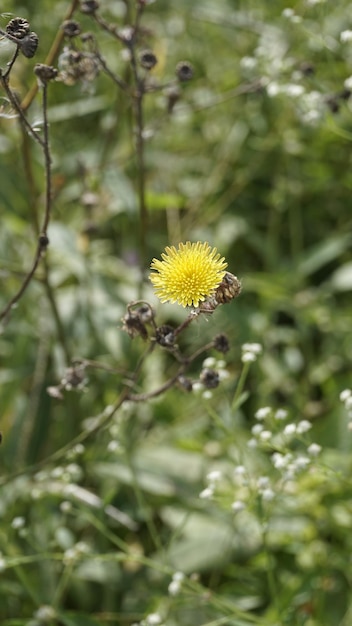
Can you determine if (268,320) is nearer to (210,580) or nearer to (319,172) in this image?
(319,172)

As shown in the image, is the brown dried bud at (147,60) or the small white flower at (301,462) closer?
the small white flower at (301,462)

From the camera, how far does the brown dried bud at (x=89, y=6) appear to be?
1642mm

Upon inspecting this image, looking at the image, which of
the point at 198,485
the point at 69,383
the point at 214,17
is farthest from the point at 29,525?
the point at 214,17

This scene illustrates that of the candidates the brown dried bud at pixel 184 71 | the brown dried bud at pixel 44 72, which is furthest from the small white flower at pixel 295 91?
the brown dried bud at pixel 44 72

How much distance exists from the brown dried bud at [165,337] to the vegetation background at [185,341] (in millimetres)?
337

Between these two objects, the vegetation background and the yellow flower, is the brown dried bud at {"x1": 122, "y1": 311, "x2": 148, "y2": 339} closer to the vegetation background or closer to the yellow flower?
the yellow flower

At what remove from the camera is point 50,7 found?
3.06 m

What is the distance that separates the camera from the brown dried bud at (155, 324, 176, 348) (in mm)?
1288

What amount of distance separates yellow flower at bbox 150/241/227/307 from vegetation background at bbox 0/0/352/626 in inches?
18.3

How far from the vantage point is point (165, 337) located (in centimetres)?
129

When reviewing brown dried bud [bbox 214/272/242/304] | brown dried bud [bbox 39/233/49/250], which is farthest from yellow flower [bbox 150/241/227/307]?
brown dried bud [bbox 39/233/49/250]

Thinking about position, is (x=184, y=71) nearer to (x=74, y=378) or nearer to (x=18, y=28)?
(x=18, y=28)

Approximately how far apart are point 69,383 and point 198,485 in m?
0.81

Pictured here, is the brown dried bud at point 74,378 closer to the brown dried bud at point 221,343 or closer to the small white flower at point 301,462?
the brown dried bud at point 221,343
